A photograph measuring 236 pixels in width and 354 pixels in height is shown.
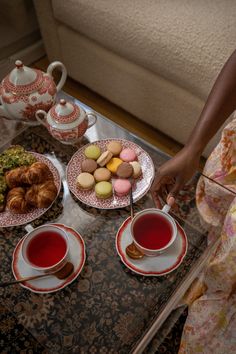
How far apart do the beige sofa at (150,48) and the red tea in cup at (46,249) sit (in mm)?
845

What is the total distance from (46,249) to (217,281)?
0.43 meters

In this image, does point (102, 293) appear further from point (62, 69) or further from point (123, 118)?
point (123, 118)

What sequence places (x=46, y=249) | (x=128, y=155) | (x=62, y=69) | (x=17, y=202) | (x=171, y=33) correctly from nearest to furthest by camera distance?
(x=46, y=249)
(x=17, y=202)
(x=128, y=155)
(x=62, y=69)
(x=171, y=33)

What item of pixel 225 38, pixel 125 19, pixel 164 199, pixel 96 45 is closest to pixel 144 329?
pixel 164 199

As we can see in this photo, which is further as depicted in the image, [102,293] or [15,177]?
[15,177]

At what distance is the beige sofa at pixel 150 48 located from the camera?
4.25 feet

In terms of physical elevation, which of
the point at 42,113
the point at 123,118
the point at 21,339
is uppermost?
the point at 42,113

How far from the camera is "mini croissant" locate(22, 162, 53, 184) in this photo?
3.14 feet

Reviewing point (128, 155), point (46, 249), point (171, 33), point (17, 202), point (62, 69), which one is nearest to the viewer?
point (46, 249)

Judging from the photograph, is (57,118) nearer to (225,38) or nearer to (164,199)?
(164,199)

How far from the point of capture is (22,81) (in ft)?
3.44

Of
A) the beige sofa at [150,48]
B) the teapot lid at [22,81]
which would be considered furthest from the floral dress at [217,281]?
the teapot lid at [22,81]

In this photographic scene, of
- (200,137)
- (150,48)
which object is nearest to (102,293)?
(200,137)

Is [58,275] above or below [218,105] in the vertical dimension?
below
